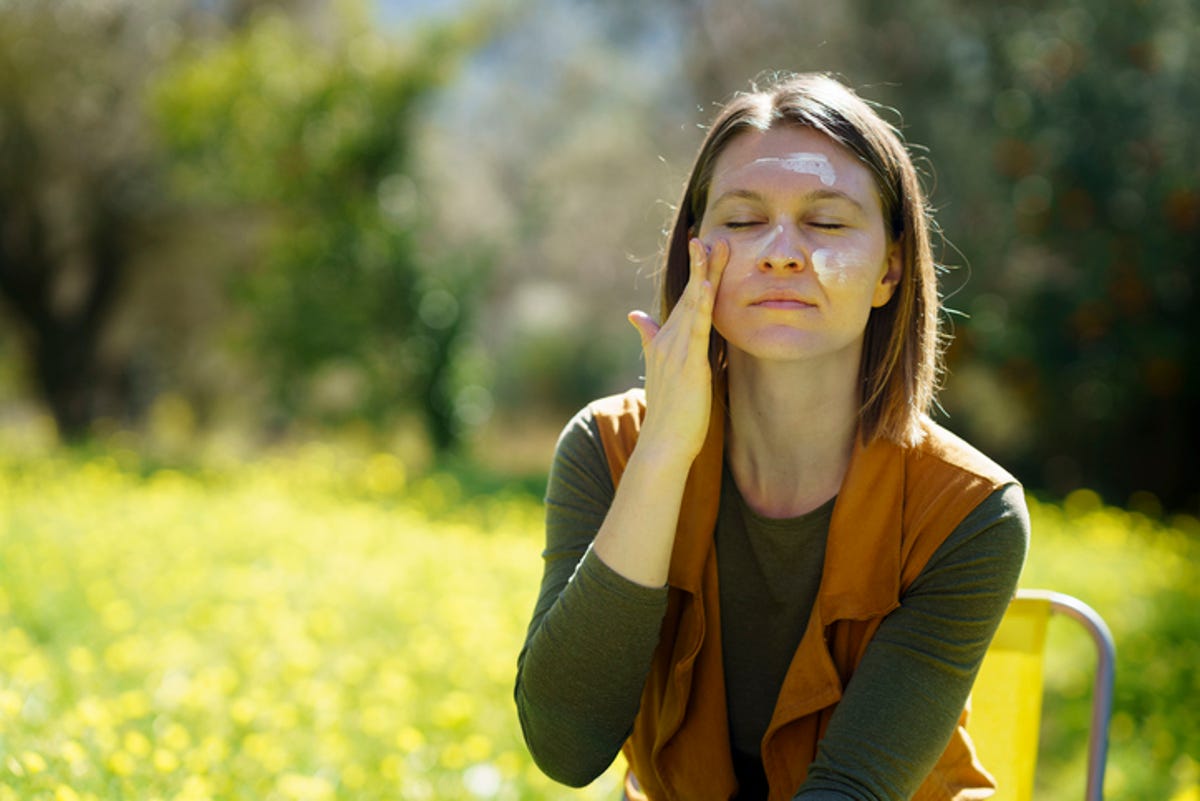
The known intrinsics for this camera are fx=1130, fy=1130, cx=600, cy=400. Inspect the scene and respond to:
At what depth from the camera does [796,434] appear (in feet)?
6.09

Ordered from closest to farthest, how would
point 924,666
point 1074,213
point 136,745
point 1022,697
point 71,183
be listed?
point 924,666, point 1022,697, point 136,745, point 1074,213, point 71,183

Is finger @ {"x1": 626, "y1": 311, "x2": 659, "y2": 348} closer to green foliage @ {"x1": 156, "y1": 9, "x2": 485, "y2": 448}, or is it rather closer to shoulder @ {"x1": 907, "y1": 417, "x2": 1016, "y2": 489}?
shoulder @ {"x1": 907, "y1": 417, "x2": 1016, "y2": 489}

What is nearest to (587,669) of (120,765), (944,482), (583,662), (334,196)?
(583,662)

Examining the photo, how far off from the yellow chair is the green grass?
3.86 feet

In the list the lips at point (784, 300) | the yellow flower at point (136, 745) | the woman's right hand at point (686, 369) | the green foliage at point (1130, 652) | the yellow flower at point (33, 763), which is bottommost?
the green foliage at point (1130, 652)

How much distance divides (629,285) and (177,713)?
19.0 m

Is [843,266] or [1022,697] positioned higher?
[843,266]

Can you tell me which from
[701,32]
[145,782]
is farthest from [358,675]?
[701,32]

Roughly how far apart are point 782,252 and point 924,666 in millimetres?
640

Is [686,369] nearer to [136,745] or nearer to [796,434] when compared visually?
[796,434]

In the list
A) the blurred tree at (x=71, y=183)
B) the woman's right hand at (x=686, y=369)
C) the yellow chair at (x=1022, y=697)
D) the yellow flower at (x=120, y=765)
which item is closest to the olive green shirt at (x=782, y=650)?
the woman's right hand at (x=686, y=369)

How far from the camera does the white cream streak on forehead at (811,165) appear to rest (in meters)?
1.71

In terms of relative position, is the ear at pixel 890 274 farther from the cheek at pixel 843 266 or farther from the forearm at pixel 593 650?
the forearm at pixel 593 650

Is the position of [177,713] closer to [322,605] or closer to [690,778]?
[322,605]
